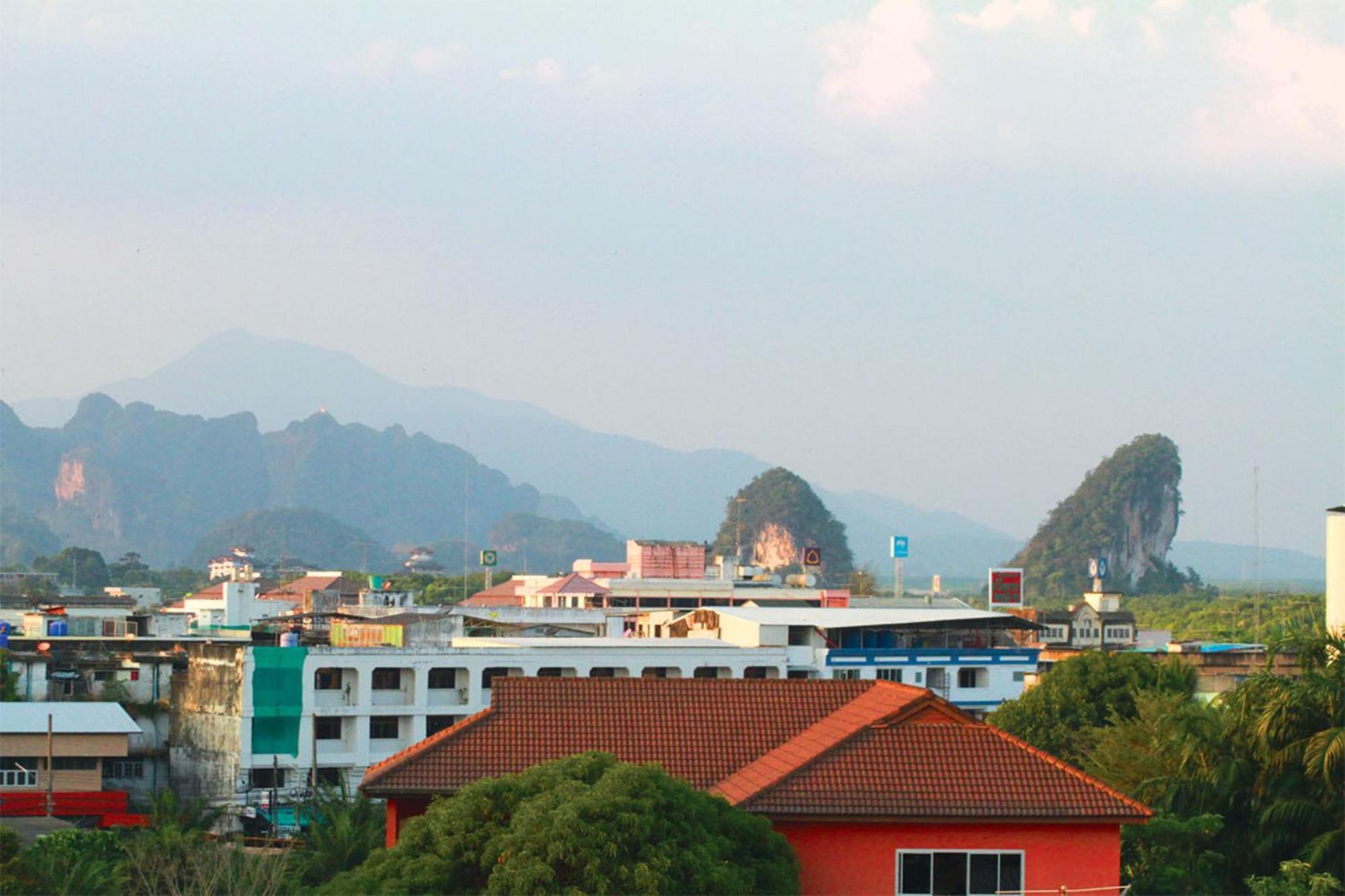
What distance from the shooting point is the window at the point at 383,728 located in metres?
33.8

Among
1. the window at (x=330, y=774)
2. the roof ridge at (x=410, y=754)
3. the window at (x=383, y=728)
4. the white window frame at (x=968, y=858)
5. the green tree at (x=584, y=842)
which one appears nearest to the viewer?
the green tree at (x=584, y=842)

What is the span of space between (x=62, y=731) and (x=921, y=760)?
20.0m

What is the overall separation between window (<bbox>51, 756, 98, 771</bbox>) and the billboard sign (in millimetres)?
38947

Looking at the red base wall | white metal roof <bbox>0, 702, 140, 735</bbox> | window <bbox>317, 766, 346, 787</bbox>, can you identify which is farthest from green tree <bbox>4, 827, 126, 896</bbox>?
window <bbox>317, 766, 346, 787</bbox>

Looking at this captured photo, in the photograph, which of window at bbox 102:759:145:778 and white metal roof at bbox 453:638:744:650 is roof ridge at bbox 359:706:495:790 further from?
white metal roof at bbox 453:638:744:650

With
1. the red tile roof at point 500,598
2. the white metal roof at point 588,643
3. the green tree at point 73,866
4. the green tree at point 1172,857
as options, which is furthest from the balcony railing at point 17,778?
the red tile roof at point 500,598

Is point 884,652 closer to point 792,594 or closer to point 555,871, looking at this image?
point 792,594

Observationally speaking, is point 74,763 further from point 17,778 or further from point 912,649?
point 912,649

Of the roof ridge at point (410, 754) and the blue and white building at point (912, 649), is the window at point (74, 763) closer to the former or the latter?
the blue and white building at point (912, 649)

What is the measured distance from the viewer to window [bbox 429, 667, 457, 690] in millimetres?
34438

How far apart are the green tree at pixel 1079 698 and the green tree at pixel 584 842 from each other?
19816mm

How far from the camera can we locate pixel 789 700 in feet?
53.6

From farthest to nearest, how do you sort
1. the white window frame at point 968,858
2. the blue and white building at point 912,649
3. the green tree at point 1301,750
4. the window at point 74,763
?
the blue and white building at point 912,649 < the window at point 74,763 < the green tree at point 1301,750 < the white window frame at point 968,858

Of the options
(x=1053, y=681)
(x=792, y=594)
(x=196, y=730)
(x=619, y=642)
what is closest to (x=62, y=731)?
(x=196, y=730)
